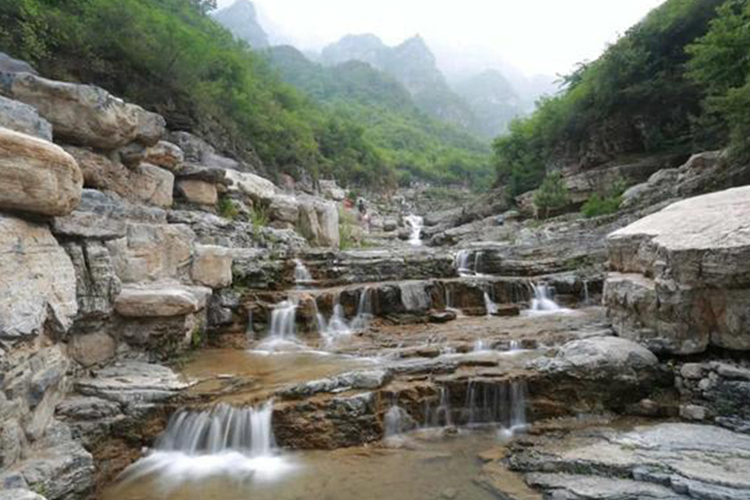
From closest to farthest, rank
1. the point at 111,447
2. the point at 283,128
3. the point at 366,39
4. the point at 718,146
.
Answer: the point at 111,447, the point at 718,146, the point at 283,128, the point at 366,39

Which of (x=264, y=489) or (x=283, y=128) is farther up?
(x=283, y=128)

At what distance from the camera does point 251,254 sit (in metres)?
8.48

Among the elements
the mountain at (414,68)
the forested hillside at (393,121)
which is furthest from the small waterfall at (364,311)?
the mountain at (414,68)

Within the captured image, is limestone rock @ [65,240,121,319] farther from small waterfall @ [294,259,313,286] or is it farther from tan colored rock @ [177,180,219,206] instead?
tan colored rock @ [177,180,219,206]

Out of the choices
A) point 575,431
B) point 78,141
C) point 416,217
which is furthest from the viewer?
point 416,217

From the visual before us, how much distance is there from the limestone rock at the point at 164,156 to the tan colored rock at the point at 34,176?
4557 millimetres

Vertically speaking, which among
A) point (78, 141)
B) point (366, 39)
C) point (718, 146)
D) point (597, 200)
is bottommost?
point (78, 141)

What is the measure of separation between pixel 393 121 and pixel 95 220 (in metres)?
57.3

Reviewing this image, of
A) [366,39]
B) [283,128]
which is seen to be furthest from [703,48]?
[366,39]

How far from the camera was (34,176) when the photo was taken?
3.54 meters

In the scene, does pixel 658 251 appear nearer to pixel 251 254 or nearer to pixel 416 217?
pixel 251 254

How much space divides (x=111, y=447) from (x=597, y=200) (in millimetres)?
15772

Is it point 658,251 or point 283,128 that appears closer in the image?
point 658,251

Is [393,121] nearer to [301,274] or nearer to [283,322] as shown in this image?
[301,274]
